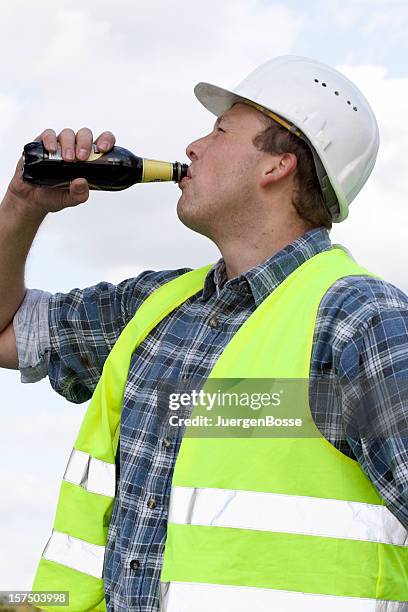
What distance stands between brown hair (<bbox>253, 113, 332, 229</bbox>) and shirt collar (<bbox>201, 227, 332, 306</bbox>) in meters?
0.12

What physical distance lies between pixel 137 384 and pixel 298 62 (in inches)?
60.0

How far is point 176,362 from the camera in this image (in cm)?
370

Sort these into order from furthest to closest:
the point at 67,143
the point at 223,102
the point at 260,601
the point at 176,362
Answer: the point at 223,102, the point at 67,143, the point at 176,362, the point at 260,601

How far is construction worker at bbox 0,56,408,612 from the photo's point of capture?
3.08 m

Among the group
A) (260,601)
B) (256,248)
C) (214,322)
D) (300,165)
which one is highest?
(300,165)

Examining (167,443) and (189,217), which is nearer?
(167,443)

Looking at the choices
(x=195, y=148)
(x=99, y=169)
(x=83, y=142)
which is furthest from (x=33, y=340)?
(x=195, y=148)

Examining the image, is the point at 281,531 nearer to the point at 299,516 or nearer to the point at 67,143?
the point at 299,516

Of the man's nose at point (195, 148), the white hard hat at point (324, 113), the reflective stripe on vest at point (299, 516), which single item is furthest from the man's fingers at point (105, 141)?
the reflective stripe on vest at point (299, 516)

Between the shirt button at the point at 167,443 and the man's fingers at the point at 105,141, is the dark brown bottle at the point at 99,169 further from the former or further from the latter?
the shirt button at the point at 167,443

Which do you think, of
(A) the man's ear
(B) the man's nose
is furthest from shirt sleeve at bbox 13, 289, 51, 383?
(A) the man's ear

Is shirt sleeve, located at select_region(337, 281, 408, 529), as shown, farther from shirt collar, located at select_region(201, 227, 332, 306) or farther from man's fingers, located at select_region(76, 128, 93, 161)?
man's fingers, located at select_region(76, 128, 93, 161)

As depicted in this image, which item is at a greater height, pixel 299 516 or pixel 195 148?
pixel 195 148

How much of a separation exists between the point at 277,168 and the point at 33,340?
138cm
